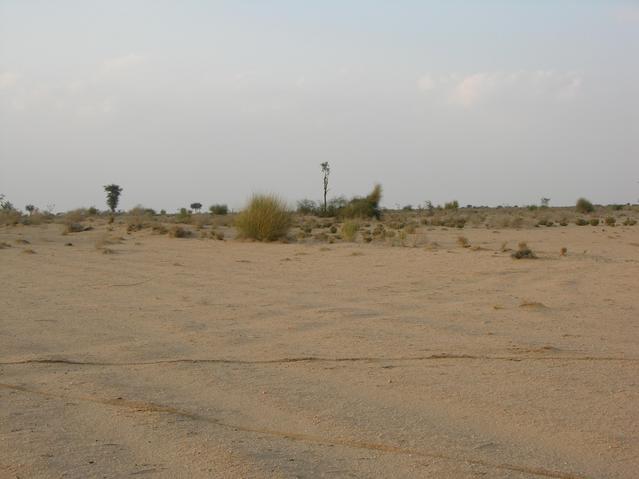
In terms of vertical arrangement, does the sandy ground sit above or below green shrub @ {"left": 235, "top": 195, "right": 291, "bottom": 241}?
below

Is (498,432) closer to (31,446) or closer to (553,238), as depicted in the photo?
(31,446)

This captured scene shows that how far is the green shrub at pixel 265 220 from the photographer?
28.9 meters

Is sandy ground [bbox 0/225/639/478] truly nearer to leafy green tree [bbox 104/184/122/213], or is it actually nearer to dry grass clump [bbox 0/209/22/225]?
dry grass clump [bbox 0/209/22/225]

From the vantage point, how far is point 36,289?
44.5ft

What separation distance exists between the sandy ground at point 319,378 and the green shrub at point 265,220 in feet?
45.4

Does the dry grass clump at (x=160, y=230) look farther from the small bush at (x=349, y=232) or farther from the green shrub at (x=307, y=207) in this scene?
the green shrub at (x=307, y=207)

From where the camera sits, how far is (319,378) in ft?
22.8

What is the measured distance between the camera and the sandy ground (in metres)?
4.81

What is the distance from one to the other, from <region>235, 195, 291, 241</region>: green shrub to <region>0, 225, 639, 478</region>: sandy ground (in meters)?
13.9

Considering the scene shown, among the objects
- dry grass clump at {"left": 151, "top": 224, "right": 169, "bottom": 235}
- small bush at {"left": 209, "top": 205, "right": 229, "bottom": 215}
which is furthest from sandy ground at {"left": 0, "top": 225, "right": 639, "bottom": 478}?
small bush at {"left": 209, "top": 205, "right": 229, "bottom": 215}

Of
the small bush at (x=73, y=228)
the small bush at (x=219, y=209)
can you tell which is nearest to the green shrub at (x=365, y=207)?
the small bush at (x=219, y=209)

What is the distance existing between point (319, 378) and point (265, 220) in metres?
22.3

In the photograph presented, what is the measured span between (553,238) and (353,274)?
17029 mm

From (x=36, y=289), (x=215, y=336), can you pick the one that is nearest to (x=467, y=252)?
(x=36, y=289)
